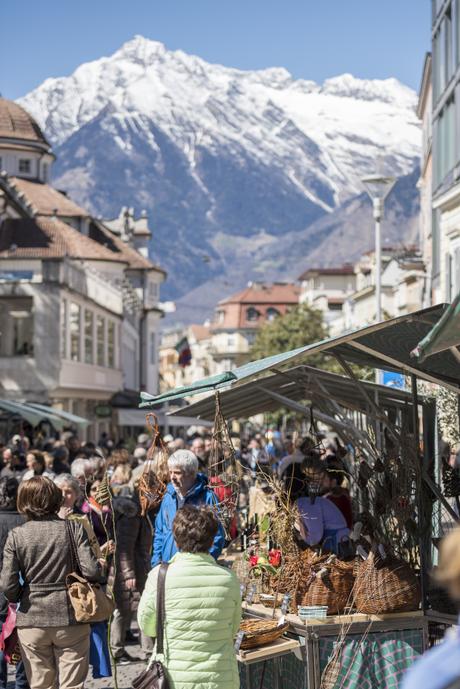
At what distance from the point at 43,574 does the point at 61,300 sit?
35.9 metres

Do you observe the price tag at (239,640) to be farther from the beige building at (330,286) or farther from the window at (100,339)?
the beige building at (330,286)

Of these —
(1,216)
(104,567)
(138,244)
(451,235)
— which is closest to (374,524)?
(104,567)

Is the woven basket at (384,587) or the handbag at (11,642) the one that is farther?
the handbag at (11,642)

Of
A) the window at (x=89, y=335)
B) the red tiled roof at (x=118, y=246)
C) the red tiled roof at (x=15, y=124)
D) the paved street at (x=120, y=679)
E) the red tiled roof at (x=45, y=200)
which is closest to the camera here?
the paved street at (x=120, y=679)

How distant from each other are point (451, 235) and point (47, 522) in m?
20.9

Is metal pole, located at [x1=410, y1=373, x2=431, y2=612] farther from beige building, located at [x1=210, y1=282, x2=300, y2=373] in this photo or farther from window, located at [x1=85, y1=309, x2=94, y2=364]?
beige building, located at [x1=210, y1=282, x2=300, y2=373]

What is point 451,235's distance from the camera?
27.3 m

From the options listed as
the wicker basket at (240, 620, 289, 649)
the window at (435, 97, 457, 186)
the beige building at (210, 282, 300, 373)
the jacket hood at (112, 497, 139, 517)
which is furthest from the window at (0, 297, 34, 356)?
the beige building at (210, 282, 300, 373)

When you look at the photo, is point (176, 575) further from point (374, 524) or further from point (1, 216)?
point (1, 216)

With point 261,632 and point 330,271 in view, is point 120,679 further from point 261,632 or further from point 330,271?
point 330,271

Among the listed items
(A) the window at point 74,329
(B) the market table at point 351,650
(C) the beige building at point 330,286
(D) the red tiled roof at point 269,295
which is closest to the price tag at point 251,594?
(B) the market table at point 351,650

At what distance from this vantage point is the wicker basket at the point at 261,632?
788cm

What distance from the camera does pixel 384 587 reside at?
8391 millimetres

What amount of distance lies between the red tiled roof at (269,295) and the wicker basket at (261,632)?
160 m
